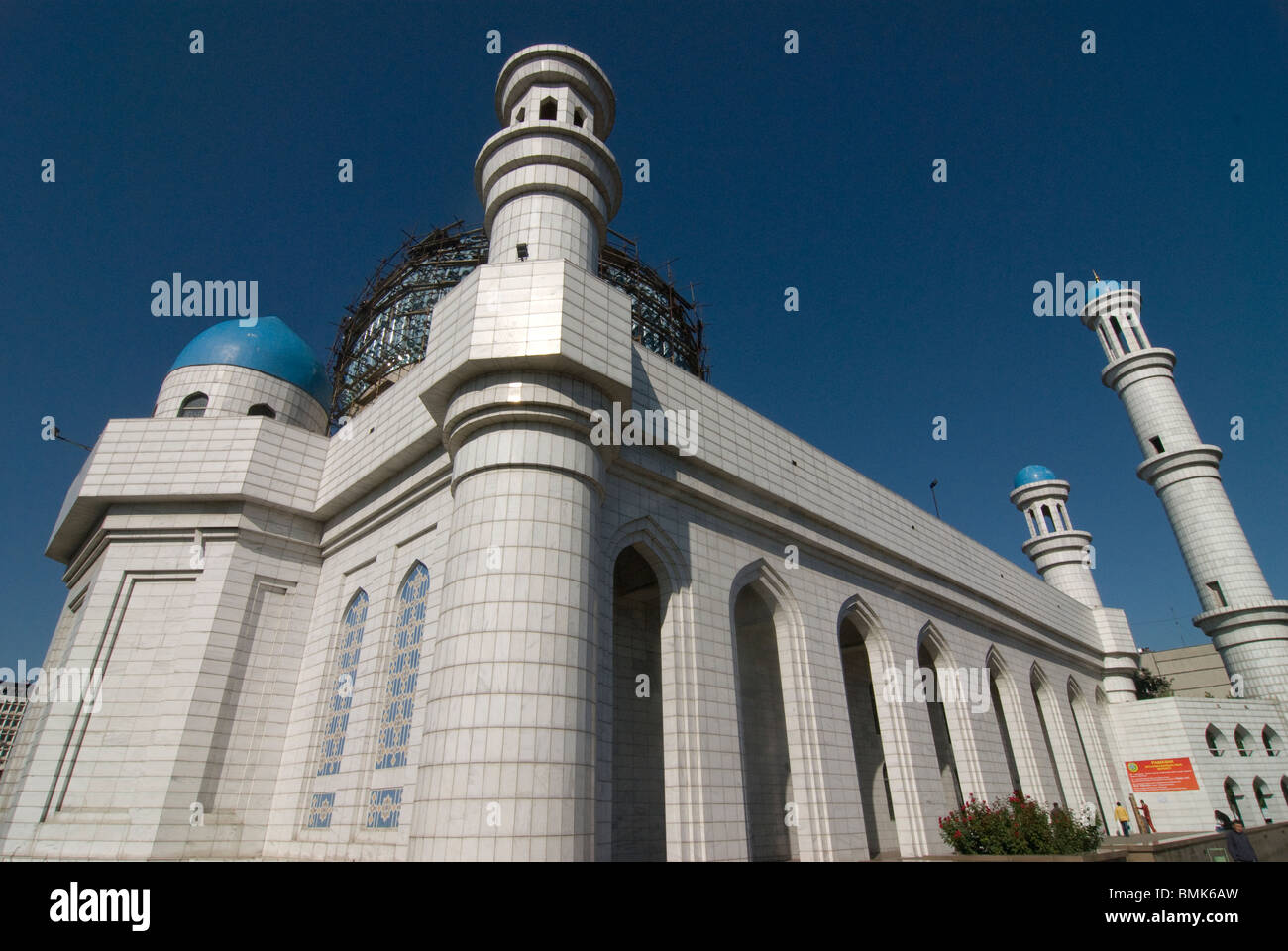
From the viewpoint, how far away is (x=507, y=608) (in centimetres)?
930

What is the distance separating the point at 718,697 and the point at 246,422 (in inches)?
483

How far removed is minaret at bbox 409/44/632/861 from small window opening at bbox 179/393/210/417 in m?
9.13

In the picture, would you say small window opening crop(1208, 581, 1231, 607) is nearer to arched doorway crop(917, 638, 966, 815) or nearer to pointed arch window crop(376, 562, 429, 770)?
arched doorway crop(917, 638, 966, 815)

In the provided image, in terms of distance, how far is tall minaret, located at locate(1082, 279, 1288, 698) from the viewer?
29.7 m

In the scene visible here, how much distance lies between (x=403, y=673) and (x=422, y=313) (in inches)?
630

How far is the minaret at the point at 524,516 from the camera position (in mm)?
8461

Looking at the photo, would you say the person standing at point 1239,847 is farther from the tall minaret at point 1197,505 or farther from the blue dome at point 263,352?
the tall minaret at point 1197,505

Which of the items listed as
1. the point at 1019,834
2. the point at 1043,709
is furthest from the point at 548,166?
the point at 1043,709

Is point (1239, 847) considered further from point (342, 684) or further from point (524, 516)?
point (342, 684)

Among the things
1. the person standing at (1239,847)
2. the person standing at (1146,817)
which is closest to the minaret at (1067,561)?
the person standing at (1146,817)

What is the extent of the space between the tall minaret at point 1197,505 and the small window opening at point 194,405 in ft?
124

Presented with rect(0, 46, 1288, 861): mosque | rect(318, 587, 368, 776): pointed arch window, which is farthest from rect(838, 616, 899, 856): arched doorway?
rect(318, 587, 368, 776): pointed arch window
